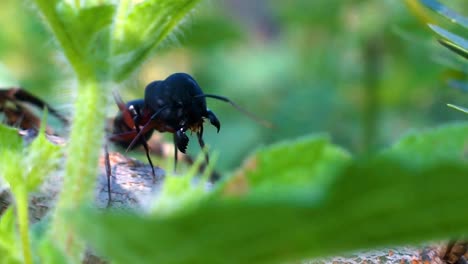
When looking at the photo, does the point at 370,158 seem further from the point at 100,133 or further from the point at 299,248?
the point at 100,133

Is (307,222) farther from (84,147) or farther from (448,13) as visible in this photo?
(448,13)

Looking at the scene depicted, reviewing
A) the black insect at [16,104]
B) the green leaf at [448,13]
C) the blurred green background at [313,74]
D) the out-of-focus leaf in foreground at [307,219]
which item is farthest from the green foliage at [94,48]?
the blurred green background at [313,74]

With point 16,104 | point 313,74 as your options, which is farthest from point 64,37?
point 313,74

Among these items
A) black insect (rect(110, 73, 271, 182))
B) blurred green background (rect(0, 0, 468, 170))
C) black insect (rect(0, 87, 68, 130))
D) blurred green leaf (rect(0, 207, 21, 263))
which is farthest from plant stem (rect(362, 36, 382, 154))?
blurred green leaf (rect(0, 207, 21, 263))

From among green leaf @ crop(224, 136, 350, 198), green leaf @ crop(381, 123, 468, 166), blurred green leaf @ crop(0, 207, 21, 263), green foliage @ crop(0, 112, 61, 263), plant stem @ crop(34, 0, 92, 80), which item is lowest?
blurred green leaf @ crop(0, 207, 21, 263)

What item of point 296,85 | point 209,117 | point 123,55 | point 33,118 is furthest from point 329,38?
point 123,55

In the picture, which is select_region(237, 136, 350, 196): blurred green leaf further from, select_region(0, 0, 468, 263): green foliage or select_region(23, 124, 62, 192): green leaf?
select_region(23, 124, 62, 192): green leaf
